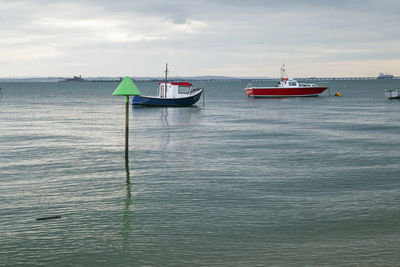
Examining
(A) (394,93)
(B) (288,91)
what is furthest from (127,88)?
(B) (288,91)

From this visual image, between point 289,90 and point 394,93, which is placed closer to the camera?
point 394,93

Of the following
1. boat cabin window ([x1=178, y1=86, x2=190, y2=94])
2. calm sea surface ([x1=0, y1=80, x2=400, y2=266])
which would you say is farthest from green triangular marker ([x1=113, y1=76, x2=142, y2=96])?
boat cabin window ([x1=178, y1=86, x2=190, y2=94])

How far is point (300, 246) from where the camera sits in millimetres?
10891

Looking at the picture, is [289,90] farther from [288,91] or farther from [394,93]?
[394,93]

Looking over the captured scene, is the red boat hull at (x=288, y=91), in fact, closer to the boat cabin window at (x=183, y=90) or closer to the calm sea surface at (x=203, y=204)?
the boat cabin window at (x=183, y=90)

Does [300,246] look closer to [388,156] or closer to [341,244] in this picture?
[341,244]

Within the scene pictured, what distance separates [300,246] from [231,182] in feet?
23.9

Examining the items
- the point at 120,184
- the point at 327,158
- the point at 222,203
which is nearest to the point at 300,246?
the point at 222,203

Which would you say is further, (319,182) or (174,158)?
(174,158)

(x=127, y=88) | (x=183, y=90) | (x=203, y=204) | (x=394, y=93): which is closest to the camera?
(x=203, y=204)

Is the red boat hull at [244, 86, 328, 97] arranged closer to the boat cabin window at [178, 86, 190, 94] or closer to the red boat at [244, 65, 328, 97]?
the red boat at [244, 65, 328, 97]

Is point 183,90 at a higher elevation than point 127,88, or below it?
below

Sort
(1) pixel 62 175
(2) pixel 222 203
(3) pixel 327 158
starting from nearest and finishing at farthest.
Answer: (2) pixel 222 203, (1) pixel 62 175, (3) pixel 327 158

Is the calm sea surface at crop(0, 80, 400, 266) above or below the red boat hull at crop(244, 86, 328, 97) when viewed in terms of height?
below
